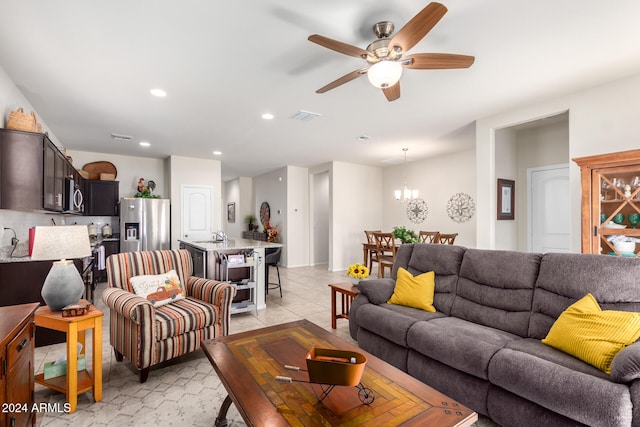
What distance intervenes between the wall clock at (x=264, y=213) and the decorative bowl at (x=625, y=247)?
7.28 m

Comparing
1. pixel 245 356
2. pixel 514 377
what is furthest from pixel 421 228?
pixel 245 356

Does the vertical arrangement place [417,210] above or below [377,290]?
above

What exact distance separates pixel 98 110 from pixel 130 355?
3.10 m

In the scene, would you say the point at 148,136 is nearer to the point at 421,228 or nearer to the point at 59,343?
the point at 59,343

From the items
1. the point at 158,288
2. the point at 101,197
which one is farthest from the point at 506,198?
the point at 101,197

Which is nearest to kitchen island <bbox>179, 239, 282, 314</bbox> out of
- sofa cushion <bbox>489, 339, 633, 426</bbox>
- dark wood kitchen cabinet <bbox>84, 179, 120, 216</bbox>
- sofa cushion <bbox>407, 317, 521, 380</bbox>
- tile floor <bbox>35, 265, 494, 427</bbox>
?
tile floor <bbox>35, 265, 494, 427</bbox>

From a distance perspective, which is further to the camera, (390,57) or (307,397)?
(390,57)

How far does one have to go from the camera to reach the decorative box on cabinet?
1.27 meters

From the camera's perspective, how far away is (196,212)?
22.1 ft

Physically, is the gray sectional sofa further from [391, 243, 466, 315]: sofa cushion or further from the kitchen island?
the kitchen island

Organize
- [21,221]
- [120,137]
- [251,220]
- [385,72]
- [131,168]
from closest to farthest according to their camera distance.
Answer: [385,72], [21,221], [120,137], [131,168], [251,220]

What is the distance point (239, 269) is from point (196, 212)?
3094 mm

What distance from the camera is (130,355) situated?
2330mm

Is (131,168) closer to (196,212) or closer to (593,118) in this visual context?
(196,212)
